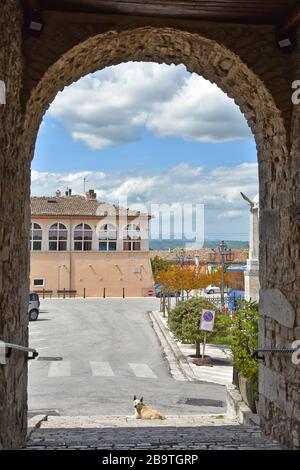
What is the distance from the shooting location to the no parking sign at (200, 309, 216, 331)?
48.8ft

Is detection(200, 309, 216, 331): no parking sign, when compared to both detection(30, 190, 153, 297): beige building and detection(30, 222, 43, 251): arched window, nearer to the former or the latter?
detection(30, 190, 153, 297): beige building

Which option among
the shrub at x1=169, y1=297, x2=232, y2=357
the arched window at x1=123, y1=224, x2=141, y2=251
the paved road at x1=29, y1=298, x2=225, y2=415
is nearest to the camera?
the paved road at x1=29, y1=298, x2=225, y2=415

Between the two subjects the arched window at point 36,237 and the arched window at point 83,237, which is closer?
the arched window at point 36,237

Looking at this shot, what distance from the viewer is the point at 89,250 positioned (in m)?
36.7

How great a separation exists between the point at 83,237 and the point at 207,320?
22.7m

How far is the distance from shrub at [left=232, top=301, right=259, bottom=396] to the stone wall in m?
2.55

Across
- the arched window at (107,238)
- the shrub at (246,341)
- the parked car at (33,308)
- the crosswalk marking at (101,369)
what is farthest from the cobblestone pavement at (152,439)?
the arched window at (107,238)

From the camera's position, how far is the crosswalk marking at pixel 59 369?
45.0 feet

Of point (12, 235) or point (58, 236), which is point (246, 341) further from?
point (58, 236)

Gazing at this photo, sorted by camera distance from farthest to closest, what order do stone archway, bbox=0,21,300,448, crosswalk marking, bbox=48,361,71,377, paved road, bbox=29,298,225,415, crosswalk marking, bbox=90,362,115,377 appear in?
crosswalk marking, bbox=90,362,115,377 → crosswalk marking, bbox=48,361,71,377 → paved road, bbox=29,298,225,415 → stone archway, bbox=0,21,300,448

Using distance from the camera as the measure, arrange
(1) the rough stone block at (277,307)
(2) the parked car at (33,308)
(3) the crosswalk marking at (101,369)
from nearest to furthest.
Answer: (1) the rough stone block at (277,307)
(3) the crosswalk marking at (101,369)
(2) the parked car at (33,308)

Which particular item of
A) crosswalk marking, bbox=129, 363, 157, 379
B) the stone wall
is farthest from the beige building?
the stone wall

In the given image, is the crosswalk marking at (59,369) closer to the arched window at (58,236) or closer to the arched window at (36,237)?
the arched window at (36,237)

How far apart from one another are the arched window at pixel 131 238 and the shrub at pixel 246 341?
30468 millimetres
